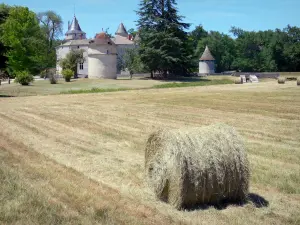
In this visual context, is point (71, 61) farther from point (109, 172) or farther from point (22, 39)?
point (109, 172)

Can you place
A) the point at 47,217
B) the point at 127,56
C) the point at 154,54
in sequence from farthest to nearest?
the point at 127,56, the point at 154,54, the point at 47,217

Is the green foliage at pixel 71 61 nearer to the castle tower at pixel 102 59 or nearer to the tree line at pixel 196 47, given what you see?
the castle tower at pixel 102 59

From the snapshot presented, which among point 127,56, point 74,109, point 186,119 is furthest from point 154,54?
point 186,119

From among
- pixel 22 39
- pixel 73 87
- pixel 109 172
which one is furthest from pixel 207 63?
pixel 109 172

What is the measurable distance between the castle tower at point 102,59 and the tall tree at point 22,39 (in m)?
8.73

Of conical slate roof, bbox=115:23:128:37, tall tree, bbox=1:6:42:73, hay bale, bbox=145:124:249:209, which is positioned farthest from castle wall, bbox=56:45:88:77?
hay bale, bbox=145:124:249:209

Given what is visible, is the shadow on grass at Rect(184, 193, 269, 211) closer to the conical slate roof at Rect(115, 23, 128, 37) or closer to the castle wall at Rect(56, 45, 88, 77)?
the castle wall at Rect(56, 45, 88, 77)

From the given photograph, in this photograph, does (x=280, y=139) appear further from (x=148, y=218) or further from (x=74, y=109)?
(x=74, y=109)

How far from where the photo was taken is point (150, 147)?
8.07m

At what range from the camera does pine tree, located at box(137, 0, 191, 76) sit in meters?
63.6

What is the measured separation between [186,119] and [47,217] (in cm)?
1289

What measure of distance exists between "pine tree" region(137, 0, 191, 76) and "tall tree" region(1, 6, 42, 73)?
17383mm

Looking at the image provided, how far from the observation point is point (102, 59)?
214 feet

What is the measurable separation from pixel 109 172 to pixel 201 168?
3006mm
